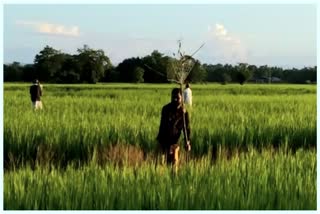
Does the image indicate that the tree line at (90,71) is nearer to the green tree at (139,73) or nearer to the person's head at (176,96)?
the green tree at (139,73)

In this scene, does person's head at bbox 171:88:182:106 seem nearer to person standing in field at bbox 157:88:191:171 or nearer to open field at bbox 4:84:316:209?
person standing in field at bbox 157:88:191:171

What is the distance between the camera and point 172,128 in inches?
197

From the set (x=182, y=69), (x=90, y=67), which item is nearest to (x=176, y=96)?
(x=182, y=69)

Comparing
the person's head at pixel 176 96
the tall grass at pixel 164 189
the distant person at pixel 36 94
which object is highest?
the person's head at pixel 176 96

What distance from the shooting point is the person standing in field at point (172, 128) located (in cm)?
495

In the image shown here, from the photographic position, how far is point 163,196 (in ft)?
12.5

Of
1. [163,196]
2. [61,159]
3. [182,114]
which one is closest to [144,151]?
[61,159]

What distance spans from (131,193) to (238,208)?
740 mm

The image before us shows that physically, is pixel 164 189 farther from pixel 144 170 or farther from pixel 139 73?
pixel 139 73

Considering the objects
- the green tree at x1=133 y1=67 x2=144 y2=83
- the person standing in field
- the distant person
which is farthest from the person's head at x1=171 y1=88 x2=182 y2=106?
the distant person

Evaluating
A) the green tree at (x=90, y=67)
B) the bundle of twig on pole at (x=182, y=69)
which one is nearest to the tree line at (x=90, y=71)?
the green tree at (x=90, y=67)

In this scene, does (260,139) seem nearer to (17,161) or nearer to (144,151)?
(144,151)

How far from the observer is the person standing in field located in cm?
495

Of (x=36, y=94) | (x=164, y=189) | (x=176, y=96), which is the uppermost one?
(x=176, y=96)
